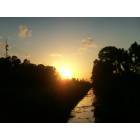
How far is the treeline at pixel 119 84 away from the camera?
56.6 feet

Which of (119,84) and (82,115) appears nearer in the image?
(82,115)

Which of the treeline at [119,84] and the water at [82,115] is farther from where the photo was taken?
the water at [82,115]

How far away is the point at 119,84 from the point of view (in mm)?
25250

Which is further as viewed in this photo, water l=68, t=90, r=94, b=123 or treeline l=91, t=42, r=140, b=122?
water l=68, t=90, r=94, b=123

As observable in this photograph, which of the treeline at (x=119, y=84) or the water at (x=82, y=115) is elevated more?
the treeline at (x=119, y=84)

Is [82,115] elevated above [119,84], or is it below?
below

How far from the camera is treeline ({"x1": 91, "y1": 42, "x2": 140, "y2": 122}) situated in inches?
680

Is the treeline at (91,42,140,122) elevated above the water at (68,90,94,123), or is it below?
above
